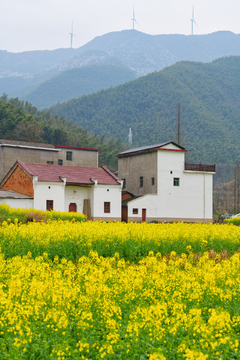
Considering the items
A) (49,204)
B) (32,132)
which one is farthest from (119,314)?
(32,132)

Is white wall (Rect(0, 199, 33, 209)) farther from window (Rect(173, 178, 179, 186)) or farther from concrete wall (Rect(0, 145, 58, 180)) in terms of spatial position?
window (Rect(173, 178, 179, 186))

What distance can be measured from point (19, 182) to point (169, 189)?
16.6m

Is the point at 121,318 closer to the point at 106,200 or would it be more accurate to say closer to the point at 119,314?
the point at 119,314

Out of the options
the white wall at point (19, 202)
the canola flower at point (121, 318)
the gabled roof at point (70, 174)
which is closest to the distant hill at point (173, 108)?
the gabled roof at point (70, 174)

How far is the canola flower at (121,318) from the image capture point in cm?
528

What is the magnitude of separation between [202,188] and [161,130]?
89480 millimetres

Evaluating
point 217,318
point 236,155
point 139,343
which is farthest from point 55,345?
point 236,155

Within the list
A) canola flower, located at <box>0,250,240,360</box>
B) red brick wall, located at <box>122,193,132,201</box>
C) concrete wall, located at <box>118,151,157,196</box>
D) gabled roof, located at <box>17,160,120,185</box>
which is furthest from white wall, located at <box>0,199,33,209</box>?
canola flower, located at <box>0,250,240,360</box>

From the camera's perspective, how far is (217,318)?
17.4 ft

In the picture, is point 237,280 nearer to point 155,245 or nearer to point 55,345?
point 55,345

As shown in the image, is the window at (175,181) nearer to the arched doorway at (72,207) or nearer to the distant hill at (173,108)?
the arched doorway at (72,207)

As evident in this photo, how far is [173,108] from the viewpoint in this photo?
153000mm

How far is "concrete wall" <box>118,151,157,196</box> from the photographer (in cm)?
4678

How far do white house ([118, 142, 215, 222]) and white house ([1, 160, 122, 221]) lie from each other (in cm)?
261
